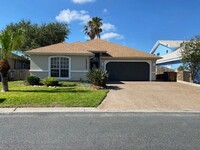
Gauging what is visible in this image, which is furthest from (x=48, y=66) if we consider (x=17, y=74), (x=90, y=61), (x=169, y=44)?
(x=169, y=44)

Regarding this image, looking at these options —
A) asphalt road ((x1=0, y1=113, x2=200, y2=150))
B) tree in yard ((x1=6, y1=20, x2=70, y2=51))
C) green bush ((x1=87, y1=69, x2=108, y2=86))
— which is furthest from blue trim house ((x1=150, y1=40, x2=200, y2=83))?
asphalt road ((x1=0, y1=113, x2=200, y2=150))

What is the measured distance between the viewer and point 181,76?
86.4 feet

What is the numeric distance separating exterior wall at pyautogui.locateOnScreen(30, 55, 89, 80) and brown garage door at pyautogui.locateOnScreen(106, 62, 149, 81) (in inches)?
170

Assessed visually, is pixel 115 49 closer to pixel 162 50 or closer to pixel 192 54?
pixel 192 54

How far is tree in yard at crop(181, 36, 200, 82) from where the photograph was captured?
23.2m

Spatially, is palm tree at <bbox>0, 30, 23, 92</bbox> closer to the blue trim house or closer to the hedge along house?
the hedge along house

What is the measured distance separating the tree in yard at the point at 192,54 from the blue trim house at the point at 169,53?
1.85m

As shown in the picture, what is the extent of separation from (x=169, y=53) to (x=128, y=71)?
42.1 feet

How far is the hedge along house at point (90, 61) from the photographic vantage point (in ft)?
74.7

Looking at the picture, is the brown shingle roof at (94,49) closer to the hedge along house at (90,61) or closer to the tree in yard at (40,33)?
the hedge along house at (90,61)

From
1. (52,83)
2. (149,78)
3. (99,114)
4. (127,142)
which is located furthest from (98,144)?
(149,78)

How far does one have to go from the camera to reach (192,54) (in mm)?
23281

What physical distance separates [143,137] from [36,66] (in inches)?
707

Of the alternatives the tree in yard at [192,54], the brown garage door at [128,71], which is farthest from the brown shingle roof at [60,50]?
the tree in yard at [192,54]
